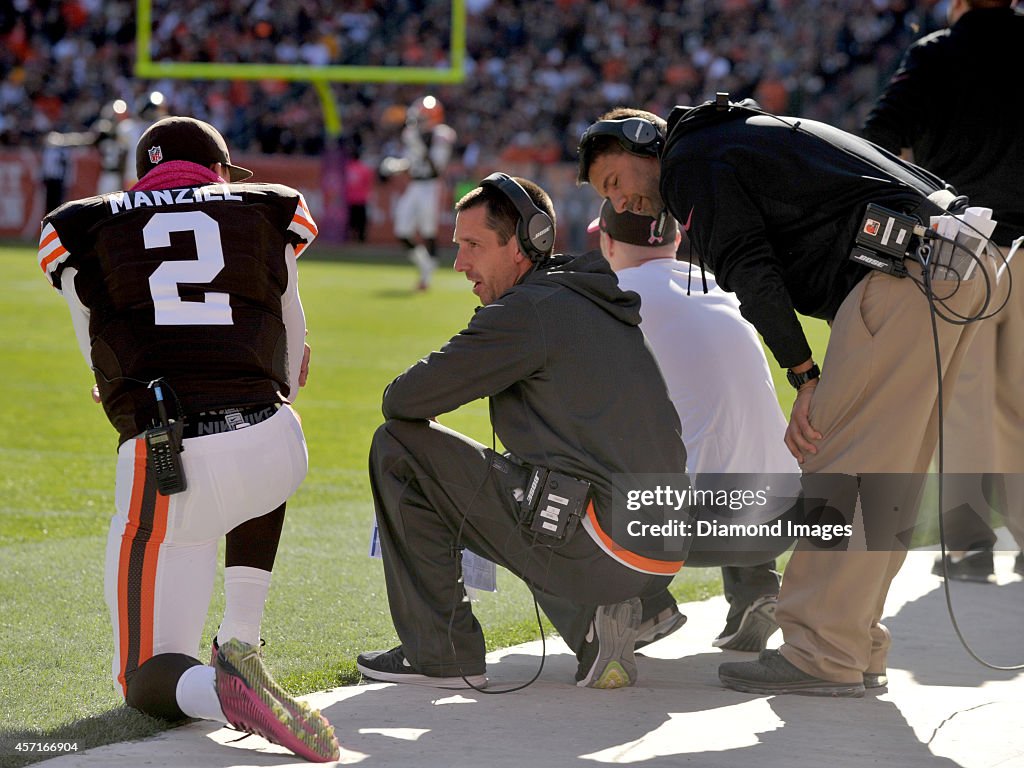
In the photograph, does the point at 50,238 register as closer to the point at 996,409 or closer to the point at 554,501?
the point at 554,501

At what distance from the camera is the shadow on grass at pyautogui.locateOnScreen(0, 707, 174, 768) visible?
335 centimetres

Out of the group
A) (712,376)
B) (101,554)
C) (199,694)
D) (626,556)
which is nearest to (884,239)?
(712,376)

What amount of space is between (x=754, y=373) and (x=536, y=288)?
36.9 inches

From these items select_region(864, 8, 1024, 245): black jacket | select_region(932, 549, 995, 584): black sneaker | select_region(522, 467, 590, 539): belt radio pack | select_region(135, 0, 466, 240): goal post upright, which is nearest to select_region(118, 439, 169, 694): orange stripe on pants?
select_region(522, 467, 590, 539): belt radio pack

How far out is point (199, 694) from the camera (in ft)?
11.4

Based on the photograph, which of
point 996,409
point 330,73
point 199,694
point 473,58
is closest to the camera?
point 199,694

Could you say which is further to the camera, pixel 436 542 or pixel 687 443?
pixel 687 443

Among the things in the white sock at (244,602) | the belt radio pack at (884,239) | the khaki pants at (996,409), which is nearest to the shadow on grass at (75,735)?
the white sock at (244,602)

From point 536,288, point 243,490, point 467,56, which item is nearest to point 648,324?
point 536,288

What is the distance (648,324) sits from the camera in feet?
15.1

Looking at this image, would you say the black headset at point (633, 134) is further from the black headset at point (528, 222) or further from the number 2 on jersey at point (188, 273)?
the number 2 on jersey at point (188, 273)

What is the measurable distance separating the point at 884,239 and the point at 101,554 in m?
3.30

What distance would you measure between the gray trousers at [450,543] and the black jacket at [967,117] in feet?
7.39

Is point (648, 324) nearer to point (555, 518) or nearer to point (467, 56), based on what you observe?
point (555, 518)
